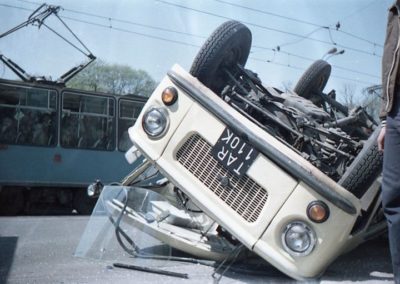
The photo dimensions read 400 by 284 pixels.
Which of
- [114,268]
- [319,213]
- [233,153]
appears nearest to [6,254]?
[114,268]

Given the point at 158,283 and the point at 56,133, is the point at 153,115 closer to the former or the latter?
the point at 158,283

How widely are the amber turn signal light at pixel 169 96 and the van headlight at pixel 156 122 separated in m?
0.06

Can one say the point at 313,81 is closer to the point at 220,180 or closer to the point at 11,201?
the point at 220,180

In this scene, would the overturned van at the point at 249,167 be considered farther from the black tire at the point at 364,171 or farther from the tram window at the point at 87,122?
the tram window at the point at 87,122

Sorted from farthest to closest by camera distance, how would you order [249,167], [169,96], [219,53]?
[219,53] → [169,96] → [249,167]

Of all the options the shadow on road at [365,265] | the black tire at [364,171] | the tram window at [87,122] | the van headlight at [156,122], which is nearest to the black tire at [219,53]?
the van headlight at [156,122]

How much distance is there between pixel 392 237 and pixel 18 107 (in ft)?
31.8

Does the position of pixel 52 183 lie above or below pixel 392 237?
below

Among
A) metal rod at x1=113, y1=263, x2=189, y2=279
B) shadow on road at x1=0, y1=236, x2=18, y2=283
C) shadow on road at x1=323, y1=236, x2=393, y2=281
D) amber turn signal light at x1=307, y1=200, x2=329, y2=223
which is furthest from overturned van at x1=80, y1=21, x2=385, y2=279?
shadow on road at x1=0, y1=236, x2=18, y2=283

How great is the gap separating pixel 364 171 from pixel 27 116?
8.96 m

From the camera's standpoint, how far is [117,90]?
12547mm

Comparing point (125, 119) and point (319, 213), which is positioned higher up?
point (319, 213)

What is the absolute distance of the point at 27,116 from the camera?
34.8 ft

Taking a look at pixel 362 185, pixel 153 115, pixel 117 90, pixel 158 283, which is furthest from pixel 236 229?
pixel 117 90
